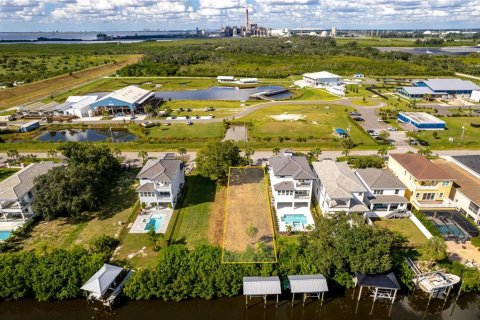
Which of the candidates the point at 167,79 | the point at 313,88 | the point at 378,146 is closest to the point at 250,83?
the point at 313,88

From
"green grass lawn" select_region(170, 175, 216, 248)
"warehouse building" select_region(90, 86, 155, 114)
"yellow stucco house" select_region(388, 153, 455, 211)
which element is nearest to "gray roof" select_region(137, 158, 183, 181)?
"green grass lawn" select_region(170, 175, 216, 248)

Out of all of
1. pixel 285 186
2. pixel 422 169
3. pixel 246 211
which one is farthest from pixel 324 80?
pixel 246 211

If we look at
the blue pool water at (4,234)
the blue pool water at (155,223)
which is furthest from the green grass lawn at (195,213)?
the blue pool water at (4,234)

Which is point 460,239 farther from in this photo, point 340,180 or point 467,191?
point 340,180

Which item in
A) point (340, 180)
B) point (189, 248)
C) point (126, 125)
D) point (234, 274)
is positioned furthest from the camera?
point (126, 125)

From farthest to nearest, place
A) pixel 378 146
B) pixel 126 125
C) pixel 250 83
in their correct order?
1. pixel 250 83
2. pixel 126 125
3. pixel 378 146
